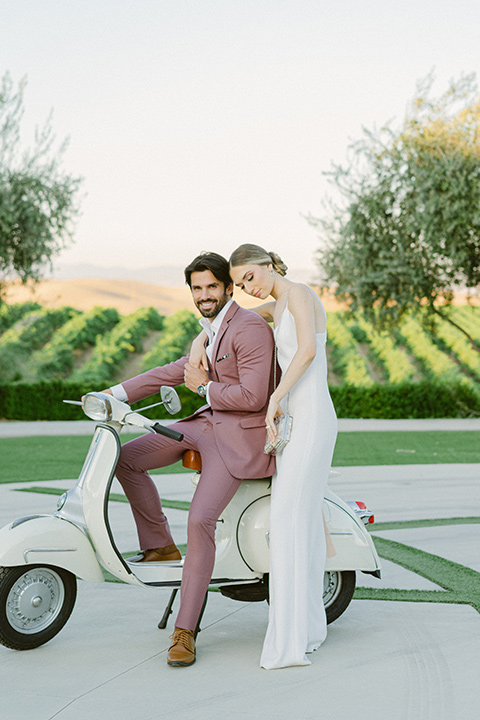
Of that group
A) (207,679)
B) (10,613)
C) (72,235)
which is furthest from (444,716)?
(72,235)

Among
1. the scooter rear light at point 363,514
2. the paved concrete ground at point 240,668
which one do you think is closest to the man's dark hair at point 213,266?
the paved concrete ground at point 240,668

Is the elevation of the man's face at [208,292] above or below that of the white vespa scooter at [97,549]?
above

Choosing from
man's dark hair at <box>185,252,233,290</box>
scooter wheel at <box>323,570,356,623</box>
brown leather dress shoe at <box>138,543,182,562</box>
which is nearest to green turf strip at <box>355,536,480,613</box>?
scooter wheel at <box>323,570,356,623</box>

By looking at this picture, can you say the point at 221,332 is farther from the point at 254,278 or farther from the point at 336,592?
the point at 336,592

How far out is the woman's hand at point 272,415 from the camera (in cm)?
333

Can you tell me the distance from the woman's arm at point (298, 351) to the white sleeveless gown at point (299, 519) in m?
0.06

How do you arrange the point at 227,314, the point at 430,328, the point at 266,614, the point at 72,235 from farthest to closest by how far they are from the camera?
the point at 430,328 → the point at 72,235 → the point at 266,614 → the point at 227,314

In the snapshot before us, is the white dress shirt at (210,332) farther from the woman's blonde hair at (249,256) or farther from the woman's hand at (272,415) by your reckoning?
the woman's hand at (272,415)

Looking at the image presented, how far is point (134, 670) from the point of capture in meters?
3.20

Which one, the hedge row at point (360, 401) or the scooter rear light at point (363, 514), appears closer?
the scooter rear light at point (363, 514)

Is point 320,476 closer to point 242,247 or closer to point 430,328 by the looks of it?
point 242,247

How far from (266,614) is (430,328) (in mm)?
18956

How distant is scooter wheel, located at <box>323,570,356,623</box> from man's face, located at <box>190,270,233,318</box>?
1288 mm

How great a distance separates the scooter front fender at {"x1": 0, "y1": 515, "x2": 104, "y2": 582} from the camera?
3.32 metres
